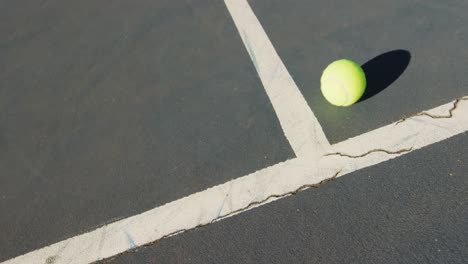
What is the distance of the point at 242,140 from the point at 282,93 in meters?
0.71

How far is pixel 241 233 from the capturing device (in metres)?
3.12

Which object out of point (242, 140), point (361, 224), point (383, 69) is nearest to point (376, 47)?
point (383, 69)

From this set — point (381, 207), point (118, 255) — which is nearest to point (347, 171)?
point (381, 207)

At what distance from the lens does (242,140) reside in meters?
3.81

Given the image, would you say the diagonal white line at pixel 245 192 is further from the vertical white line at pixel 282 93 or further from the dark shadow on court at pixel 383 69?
the dark shadow on court at pixel 383 69

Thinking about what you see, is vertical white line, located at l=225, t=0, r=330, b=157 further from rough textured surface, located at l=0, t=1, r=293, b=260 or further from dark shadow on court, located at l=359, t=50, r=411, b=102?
dark shadow on court, located at l=359, t=50, r=411, b=102

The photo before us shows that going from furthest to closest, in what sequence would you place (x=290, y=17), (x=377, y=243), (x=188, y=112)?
(x=290, y=17) → (x=188, y=112) → (x=377, y=243)

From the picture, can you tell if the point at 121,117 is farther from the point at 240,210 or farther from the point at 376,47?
the point at 376,47

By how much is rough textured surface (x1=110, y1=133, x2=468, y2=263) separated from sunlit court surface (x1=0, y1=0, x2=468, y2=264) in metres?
0.01

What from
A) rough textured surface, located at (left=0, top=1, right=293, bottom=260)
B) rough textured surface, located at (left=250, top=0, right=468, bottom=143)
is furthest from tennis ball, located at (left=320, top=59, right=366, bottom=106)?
rough textured surface, located at (left=0, top=1, right=293, bottom=260)

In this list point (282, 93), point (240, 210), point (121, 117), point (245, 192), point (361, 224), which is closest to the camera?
point (361, 224)

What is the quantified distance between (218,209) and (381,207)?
4.08 feet

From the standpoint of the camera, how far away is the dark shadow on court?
4.03 metres

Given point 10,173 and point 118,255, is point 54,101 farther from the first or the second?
point 118,255
